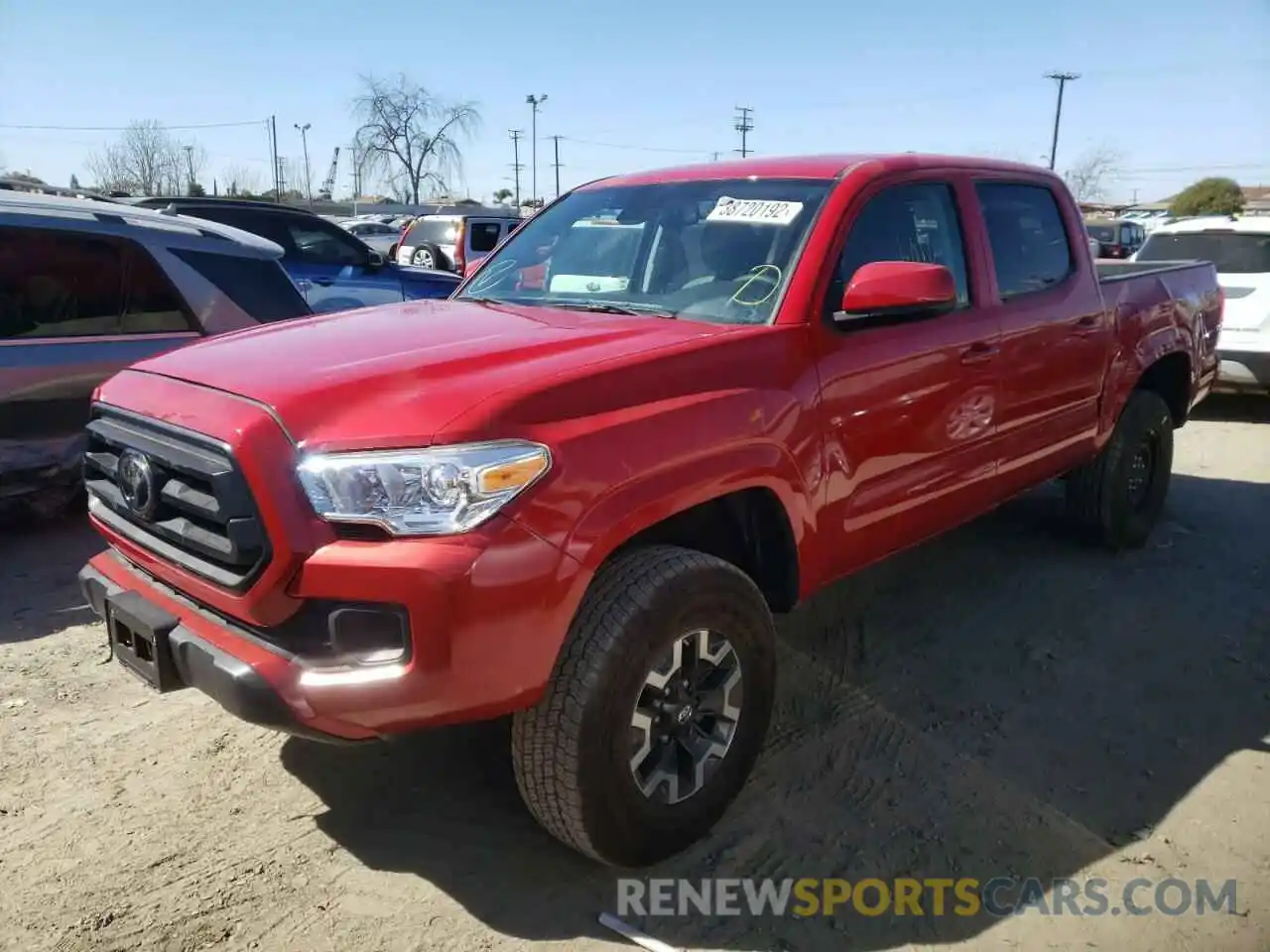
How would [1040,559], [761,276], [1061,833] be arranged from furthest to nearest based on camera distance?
[1040,559]
[761,276]
[1061,833]

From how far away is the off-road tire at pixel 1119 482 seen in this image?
5.15 m

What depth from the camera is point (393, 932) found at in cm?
248

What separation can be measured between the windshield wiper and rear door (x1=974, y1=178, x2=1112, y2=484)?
4.94 ft

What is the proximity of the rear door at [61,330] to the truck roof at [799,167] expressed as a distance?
8.68ft

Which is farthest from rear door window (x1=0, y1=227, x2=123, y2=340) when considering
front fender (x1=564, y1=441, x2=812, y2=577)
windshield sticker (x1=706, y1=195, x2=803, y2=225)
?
front fender (x1=564, y1=441, x2=812, y2=577)

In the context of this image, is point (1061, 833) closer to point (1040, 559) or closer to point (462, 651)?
point (462, 651)

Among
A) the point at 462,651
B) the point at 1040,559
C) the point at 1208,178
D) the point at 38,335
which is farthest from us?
the point at 1208,178

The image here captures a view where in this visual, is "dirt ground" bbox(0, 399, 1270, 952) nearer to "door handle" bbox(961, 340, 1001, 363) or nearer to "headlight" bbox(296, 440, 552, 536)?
"headlight" bbox(296, 440, 552, 536)

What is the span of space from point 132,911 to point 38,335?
3329 mm

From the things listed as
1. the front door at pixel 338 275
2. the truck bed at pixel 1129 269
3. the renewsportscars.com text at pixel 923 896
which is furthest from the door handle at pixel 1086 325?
the front door at pixel 338 275

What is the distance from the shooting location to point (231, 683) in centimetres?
230

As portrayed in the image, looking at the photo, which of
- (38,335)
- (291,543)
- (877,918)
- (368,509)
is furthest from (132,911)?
(38,335)

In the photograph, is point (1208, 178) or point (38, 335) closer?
point (38, 335)

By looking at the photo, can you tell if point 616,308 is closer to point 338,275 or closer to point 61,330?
point 61,330
